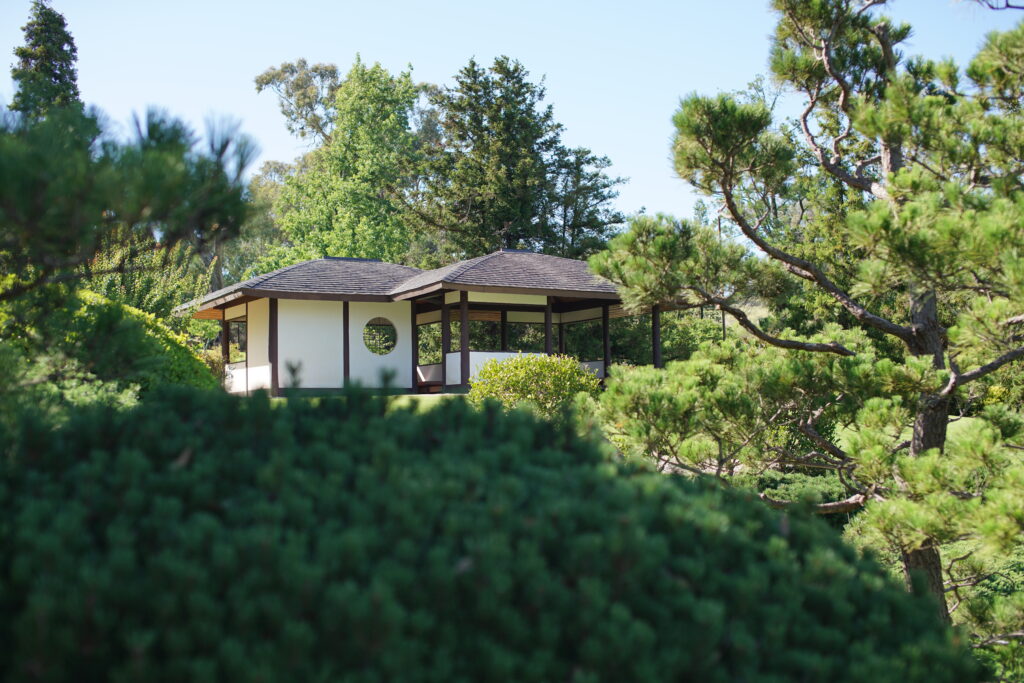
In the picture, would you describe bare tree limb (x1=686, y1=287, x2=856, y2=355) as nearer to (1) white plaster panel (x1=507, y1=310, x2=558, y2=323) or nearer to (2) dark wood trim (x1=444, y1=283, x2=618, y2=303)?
(2) dark wood trim (x1=444, y1=283, x2=618, y2=303)

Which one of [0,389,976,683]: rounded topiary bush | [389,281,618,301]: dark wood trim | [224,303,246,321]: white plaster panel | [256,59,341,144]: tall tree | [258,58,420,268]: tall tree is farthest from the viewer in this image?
[256,59,341,144]: tall tree

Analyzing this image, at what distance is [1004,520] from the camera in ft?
13.3

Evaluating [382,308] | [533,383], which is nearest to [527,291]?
[382,308]

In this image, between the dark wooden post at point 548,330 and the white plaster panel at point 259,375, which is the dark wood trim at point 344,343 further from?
the dark wooden post at point 548,330

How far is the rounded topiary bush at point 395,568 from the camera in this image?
4.94 feet

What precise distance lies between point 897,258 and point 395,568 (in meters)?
4.06

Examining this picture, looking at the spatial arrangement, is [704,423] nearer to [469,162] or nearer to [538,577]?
[538,577]

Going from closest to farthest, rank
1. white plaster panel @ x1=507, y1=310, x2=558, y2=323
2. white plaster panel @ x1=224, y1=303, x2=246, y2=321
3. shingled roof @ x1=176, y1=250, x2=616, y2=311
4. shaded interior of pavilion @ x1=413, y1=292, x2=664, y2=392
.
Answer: shingled roof @ x1=176, y1=250, x2=616, y2=311
shaded interior of pavilion @ x1=413, y1=292, x2=664, y2=392
white plaster panel @ x1=224, y1=303, x2=246, y2=321
white plaster panel @ x1=507, y1=310, x2=558, y2=323

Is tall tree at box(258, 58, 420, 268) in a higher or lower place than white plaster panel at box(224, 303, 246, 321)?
higher

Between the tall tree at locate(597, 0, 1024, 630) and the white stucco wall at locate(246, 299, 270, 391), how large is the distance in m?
12.7

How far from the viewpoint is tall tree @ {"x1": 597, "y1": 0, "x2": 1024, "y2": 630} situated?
14.7 feet

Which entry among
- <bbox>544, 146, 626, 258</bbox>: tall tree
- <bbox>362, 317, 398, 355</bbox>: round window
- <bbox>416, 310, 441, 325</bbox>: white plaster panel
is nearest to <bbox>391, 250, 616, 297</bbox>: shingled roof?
<bbox>416, 310, 441, 325</bbox>: white plaster panel

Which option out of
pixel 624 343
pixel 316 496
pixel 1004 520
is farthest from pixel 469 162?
pixel 316 496

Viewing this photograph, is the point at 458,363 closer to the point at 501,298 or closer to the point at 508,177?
the point at 501,298
